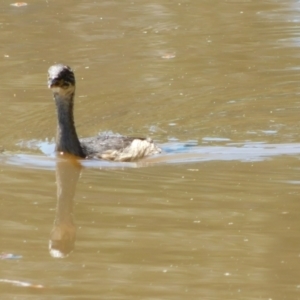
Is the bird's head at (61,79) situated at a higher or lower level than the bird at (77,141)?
higher

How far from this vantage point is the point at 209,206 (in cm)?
887

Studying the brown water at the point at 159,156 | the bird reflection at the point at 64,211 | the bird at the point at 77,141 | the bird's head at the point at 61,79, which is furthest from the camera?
the bird's head at the point at 61,79

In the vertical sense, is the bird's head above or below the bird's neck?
above

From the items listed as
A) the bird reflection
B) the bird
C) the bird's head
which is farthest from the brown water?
the bird's head

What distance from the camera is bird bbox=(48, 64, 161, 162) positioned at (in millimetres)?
11547

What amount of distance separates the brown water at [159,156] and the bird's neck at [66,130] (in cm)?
27

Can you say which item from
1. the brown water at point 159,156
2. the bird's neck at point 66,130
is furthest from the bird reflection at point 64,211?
the bird's neck at point 66,130

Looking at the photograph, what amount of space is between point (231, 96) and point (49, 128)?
8.75 ft

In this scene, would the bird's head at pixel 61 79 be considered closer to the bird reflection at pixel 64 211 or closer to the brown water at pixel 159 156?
the brown water at pixel 159 156

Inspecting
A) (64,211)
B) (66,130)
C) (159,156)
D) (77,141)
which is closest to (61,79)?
Answer: (66,130)

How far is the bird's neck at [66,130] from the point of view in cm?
1182

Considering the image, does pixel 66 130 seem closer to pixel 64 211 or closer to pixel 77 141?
pixel 77 141

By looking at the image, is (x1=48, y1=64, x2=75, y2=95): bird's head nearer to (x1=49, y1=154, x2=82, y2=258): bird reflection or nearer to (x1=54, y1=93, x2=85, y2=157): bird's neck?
(x1=54, y1=93, x2=85, y2=157): bird's neck

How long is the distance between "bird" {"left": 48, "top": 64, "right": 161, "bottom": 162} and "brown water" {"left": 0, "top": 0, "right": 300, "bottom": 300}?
0.22m
